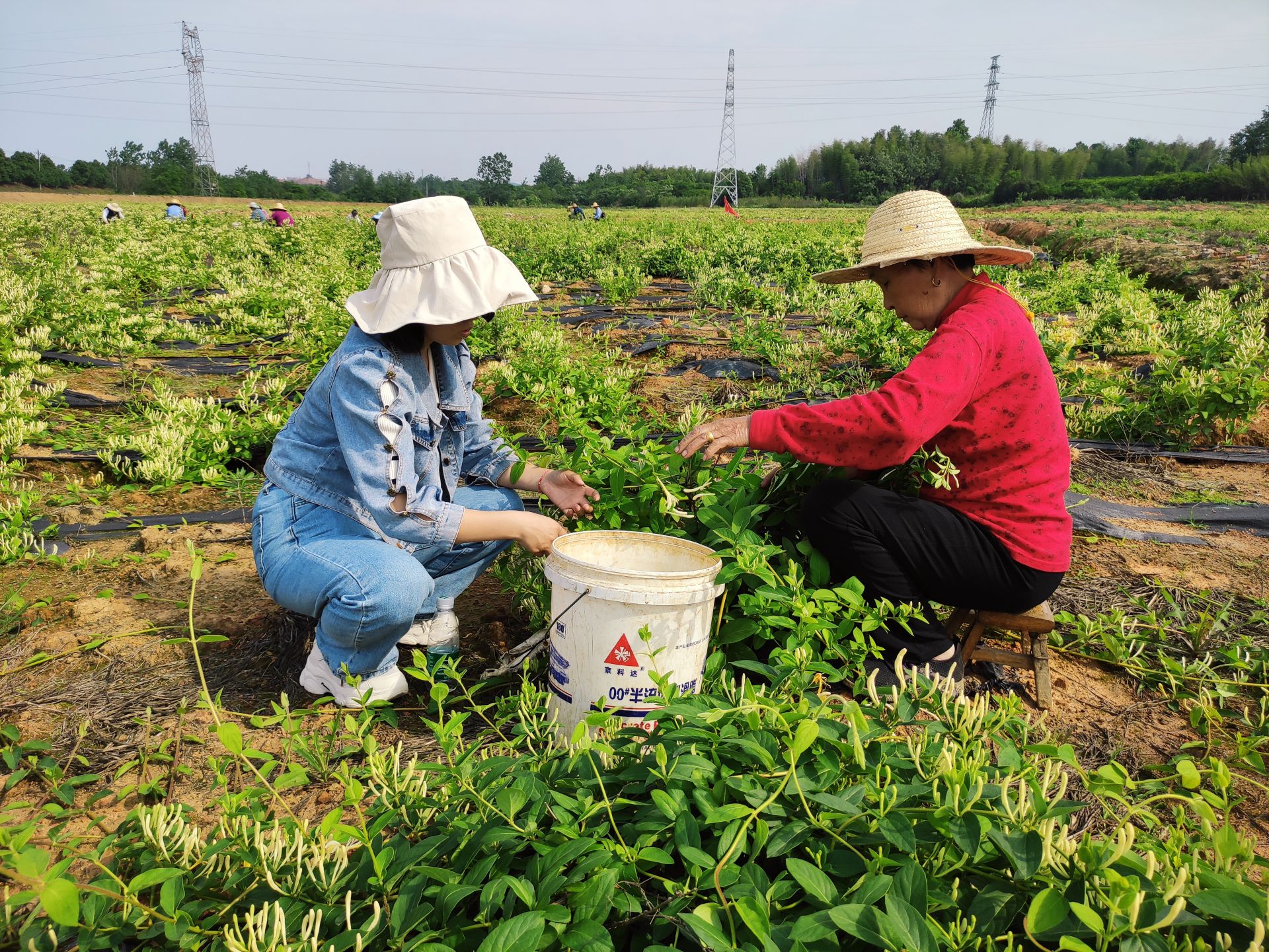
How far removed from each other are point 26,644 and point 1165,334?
23.1 feet

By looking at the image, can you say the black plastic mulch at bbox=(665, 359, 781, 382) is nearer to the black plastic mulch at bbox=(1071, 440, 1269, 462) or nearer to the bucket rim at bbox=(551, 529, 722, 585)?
the black plastic mulch at bbox=(1071, 440, 1269, 462)

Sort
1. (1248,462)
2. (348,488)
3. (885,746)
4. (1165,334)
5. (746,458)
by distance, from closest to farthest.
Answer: (885,746), (348,488), (746,458), (1248,462), (1165,334)

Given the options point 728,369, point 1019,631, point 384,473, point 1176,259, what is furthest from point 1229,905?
point 1176,259

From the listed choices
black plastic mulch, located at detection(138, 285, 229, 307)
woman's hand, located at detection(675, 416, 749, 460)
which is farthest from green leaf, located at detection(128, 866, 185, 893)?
black plastic mulch, located at detection(138, 285, 229, 307)

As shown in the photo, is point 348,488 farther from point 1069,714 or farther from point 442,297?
point 1069,714

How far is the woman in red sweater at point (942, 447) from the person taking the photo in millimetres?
2158

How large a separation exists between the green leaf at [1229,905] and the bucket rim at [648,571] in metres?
1.07

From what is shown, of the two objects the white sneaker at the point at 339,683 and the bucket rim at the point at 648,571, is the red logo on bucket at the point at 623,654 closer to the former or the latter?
the bucket rim at the point at 648,571

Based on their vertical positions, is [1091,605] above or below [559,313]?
below

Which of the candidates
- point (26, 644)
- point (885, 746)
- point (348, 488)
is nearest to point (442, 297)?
point (348, 488)

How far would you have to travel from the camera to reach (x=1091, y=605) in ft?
10.0

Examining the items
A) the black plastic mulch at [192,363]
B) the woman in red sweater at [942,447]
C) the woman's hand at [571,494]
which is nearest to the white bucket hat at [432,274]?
the woman's hand at [571,494]

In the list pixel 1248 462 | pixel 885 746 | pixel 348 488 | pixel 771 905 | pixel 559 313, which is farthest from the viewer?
pixel 559 313

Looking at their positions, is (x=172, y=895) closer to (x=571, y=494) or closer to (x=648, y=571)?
(x=648, y=571)
